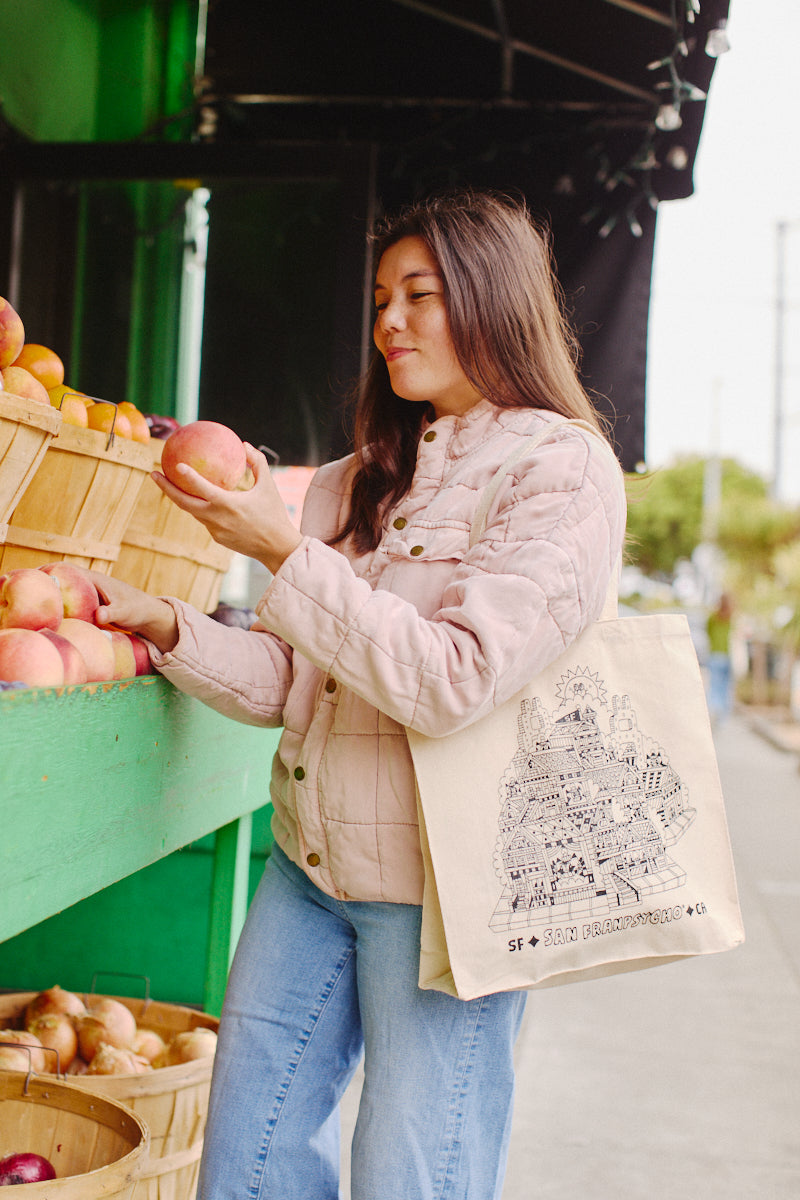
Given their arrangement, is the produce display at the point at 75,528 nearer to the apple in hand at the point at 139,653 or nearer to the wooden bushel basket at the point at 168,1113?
the apple in hand at the point at 139,653

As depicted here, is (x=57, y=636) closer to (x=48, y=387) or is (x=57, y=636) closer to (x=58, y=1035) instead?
(x=48, y=387)

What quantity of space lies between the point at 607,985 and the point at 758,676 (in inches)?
561

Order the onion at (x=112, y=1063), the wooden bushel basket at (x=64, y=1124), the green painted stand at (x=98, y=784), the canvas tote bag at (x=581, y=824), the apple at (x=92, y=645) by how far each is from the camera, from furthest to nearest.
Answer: the onion at (x=112, y=1063)
the wooden bushel basket at (x=64, y=1124)
the apple at (x=92, y=645)
the canvas tote bag at (x=581, y=824)
the green painted stand at (x=98, y=784)

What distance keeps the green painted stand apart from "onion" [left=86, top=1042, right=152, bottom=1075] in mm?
533

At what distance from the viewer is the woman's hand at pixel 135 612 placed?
1632 mm

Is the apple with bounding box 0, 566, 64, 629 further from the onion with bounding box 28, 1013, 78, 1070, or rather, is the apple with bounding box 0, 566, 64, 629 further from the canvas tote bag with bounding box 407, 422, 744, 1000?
the onion with bounding box 28, 1013, 78, 1070

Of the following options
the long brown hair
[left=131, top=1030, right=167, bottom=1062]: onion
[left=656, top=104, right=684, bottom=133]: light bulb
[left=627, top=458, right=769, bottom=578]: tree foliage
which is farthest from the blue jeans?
[left=627, top=458, right=769, bottom=578]: tree foliage

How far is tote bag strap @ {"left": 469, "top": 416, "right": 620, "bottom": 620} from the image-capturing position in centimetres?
151

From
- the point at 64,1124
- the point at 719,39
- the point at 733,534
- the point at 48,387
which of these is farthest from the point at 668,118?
the point at 733,534

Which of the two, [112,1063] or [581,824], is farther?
[112,1063]

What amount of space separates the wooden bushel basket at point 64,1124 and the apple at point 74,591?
847 mm

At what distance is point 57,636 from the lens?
1.48m

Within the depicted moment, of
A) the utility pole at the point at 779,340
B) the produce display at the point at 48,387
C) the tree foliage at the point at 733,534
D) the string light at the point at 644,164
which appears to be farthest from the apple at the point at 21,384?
the utility pole at the point at 779,340

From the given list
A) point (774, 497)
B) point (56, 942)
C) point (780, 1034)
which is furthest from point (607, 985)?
point (774, 497)
